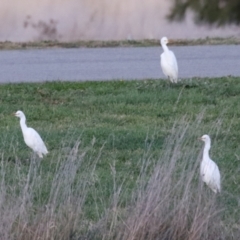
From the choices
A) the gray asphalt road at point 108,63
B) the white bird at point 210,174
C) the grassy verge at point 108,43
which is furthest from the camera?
the grassy verge at point 108,43

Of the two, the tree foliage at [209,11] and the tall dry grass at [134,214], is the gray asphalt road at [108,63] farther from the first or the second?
the tall dry grass at [134,214]

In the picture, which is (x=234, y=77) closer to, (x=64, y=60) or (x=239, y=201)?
(x=64, y=60)

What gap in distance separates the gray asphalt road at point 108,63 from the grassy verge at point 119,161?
5.93ft

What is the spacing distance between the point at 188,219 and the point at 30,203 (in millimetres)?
1073

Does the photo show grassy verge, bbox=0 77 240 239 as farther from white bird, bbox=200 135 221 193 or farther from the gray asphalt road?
the gray asphalt road

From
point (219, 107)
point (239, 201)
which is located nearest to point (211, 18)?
point (219, 107)

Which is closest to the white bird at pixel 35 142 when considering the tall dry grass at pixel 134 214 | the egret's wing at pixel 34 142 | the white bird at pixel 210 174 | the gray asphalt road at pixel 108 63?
the egret's wing at pixel 34 142

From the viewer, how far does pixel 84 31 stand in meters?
22.8

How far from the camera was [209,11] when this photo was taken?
82.5ft

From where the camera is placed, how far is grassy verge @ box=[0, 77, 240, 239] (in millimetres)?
6586

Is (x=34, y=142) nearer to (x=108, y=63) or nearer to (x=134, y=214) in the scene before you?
(x=134, y=214)

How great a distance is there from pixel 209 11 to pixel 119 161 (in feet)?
53.5

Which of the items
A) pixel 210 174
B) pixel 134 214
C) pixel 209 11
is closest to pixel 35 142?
pixel 210 174

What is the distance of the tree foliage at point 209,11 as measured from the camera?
24516 mm
